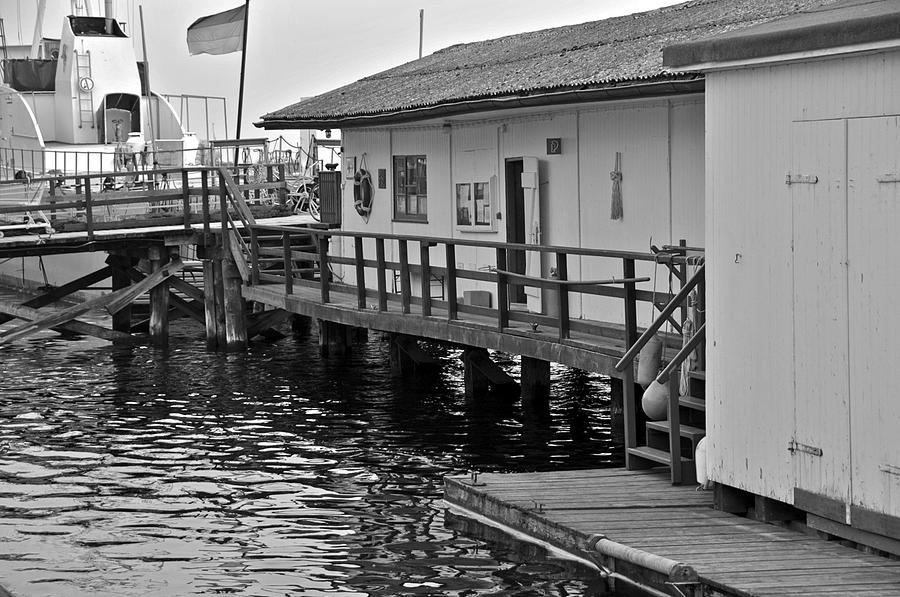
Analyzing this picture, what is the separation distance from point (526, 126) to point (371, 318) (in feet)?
10.6

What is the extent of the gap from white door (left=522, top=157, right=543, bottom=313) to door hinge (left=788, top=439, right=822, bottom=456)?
7537 millimetres

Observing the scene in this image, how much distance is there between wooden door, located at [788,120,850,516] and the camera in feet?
29.0

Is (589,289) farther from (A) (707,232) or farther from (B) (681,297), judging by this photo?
(A) (707,232)

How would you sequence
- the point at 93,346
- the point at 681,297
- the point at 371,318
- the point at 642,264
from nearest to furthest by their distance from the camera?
the point at 681,297 → the point at 642,264 → the point at 371,318 → the point at 93,346

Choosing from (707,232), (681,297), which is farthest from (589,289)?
(707,232)

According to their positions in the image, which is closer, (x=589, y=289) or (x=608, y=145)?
(x=589, y=289)

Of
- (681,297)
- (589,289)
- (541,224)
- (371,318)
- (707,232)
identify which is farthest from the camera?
(371,318)

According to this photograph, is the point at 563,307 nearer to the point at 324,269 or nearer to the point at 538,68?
the point at 538,68

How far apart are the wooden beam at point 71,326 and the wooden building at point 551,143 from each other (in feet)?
20.1

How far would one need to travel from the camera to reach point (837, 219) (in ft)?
29.1

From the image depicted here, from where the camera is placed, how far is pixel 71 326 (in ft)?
82.0

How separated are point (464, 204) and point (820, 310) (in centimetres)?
990

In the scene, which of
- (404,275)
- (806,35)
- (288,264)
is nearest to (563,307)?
(404,275)

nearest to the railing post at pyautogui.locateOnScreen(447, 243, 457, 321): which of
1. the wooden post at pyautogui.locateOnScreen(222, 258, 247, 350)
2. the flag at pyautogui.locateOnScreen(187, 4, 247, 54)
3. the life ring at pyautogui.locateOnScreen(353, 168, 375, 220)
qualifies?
the life ring at pyautogui.locateOnScreen(353, 168, 375, 220)
